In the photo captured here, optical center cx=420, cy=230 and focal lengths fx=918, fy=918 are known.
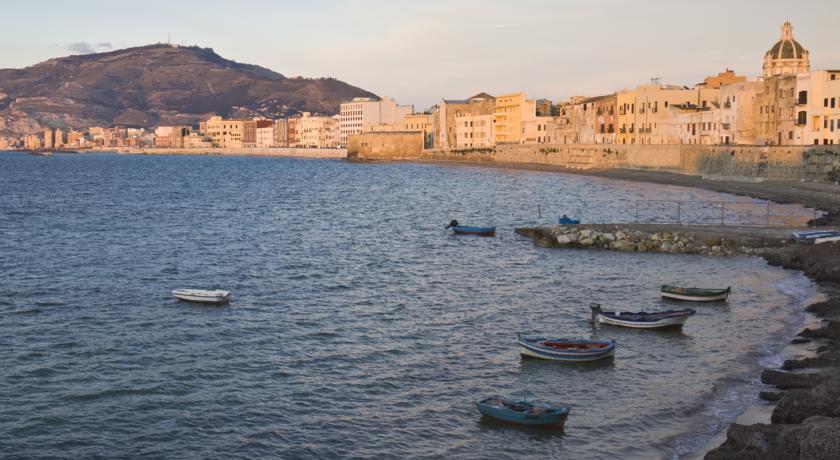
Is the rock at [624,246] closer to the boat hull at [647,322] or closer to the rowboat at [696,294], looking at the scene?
the rowboat at [696,294]

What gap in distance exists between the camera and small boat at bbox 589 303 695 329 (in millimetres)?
30969

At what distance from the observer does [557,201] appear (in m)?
83.4

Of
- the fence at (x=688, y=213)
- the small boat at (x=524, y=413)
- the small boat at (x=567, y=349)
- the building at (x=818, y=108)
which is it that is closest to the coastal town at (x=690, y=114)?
the building at (x=818, y=108)

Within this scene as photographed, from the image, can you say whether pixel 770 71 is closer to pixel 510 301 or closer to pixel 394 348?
pixel 510 301

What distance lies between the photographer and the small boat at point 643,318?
31.0 m

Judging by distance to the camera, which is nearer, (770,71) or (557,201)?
(557,201)

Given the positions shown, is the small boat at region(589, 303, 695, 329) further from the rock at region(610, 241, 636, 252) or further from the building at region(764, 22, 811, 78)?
the building at region(764, 22, 811, 78)

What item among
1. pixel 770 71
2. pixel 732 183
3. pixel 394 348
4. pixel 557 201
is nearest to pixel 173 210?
pixel 557 201

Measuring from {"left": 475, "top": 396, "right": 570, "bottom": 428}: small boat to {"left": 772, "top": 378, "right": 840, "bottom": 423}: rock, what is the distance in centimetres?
478

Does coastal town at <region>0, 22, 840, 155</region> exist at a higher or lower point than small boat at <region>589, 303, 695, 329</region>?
higher

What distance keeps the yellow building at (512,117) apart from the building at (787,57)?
53.7m

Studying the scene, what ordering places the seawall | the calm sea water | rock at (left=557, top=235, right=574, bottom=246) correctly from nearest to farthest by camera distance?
the calm sea water
rock at (left=557, top=235, right=574, bottom=246)
the seawall

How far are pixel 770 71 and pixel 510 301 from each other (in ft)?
286

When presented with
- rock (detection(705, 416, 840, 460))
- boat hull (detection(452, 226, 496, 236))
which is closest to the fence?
boat hull (detection(452, 226, 496, 236))
